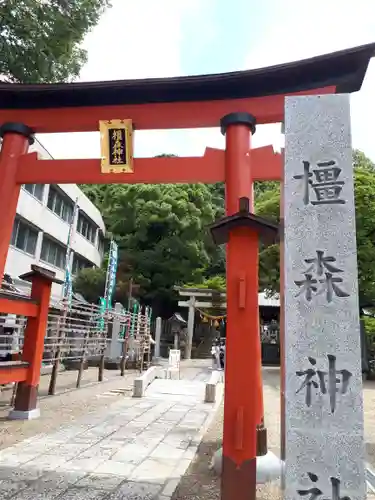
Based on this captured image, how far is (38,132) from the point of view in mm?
6895

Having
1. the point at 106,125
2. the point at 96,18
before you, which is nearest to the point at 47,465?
the point at 106,125

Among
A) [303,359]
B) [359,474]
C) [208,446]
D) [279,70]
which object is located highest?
[279,70]

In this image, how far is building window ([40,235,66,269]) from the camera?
67.7 ft

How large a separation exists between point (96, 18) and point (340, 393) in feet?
40.9

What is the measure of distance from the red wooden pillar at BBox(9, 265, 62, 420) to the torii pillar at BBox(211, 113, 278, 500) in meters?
4.70

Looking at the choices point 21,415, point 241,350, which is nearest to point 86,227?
point 21,415

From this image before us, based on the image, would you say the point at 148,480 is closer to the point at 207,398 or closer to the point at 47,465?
the point at 47,465

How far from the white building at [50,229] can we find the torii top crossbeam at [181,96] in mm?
11003

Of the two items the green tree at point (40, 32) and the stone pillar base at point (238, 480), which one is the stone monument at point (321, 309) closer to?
the stone pillar base at point (238, 480)

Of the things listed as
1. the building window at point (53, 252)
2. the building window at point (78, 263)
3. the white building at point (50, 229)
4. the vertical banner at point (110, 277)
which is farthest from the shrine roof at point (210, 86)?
the building window at point (78, 263)

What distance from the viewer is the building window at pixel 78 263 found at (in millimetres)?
24947

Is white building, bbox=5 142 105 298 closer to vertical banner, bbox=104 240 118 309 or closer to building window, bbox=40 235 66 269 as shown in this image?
building window, bbox=40 235 66 269

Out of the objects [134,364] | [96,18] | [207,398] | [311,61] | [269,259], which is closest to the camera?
[311,61]

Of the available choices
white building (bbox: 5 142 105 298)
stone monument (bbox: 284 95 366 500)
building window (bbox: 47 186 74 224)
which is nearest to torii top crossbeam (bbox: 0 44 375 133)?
stone monument (bbox: 284 95 366 500)
